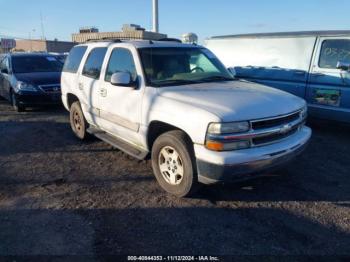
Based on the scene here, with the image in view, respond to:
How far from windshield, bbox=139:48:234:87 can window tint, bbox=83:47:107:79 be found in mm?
1056

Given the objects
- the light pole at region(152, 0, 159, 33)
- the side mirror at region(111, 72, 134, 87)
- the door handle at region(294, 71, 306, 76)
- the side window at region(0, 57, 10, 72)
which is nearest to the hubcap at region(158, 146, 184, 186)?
the side mirror at region(111, 72, 134, 87)

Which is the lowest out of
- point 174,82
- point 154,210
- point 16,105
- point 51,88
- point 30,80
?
point 154,210

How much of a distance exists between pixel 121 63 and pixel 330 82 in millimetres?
4198

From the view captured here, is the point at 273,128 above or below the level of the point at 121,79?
below

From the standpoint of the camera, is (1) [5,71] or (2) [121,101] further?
(1) [5,71]

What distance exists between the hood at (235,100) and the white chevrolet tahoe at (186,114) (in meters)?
0.01

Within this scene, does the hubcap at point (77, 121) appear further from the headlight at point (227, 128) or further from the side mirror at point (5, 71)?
the side mirror at point (5, 71)

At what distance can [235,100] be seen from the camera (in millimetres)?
3896

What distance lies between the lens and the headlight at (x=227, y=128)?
353 cm

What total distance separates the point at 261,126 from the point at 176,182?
1.26 meters

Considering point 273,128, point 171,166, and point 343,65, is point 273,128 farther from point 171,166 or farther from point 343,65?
point 343,65

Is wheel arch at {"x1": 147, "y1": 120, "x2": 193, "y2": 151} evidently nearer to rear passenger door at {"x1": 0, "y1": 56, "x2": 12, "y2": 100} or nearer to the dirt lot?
the dirt lot

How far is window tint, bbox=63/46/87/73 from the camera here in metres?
6.42

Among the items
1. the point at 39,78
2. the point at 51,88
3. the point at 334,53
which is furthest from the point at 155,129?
the point at 39,78
